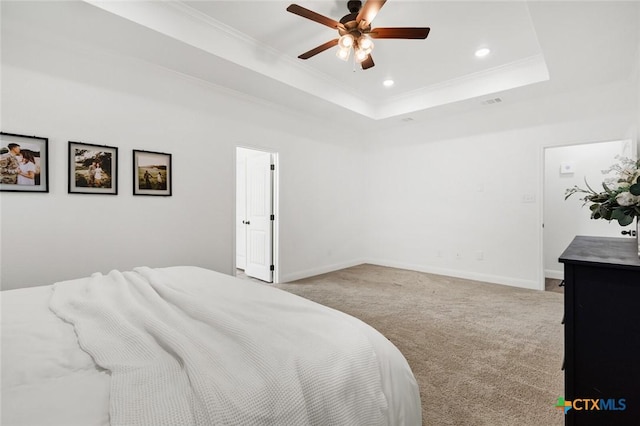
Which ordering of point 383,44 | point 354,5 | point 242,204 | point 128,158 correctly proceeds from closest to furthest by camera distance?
1. point 354,5
2. point 128,158
3. point 383,44
4. point 242,204

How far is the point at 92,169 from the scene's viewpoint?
2.90 m

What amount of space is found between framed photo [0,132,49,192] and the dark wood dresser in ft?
12.5

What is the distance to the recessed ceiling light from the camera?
349 cm

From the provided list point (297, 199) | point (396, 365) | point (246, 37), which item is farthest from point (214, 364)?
point (297, 199)

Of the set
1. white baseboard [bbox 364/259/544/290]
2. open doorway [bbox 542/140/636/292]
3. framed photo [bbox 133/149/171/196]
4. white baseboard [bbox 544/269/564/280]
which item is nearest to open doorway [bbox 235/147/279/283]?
framed photo [bbox 133/149/171/196]

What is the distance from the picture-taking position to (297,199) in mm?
4852

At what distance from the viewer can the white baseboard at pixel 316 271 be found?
4.68m

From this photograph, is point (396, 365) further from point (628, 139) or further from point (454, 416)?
point (628, 139)

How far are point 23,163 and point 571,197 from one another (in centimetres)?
684

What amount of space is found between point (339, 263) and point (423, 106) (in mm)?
3007

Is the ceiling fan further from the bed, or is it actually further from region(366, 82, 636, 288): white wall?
region(366, 82, 636, 288): white wall

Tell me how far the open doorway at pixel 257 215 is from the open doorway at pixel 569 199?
397 cm

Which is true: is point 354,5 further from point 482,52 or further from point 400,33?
point 482,52

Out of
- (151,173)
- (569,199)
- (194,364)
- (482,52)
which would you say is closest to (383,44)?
(482,52)
